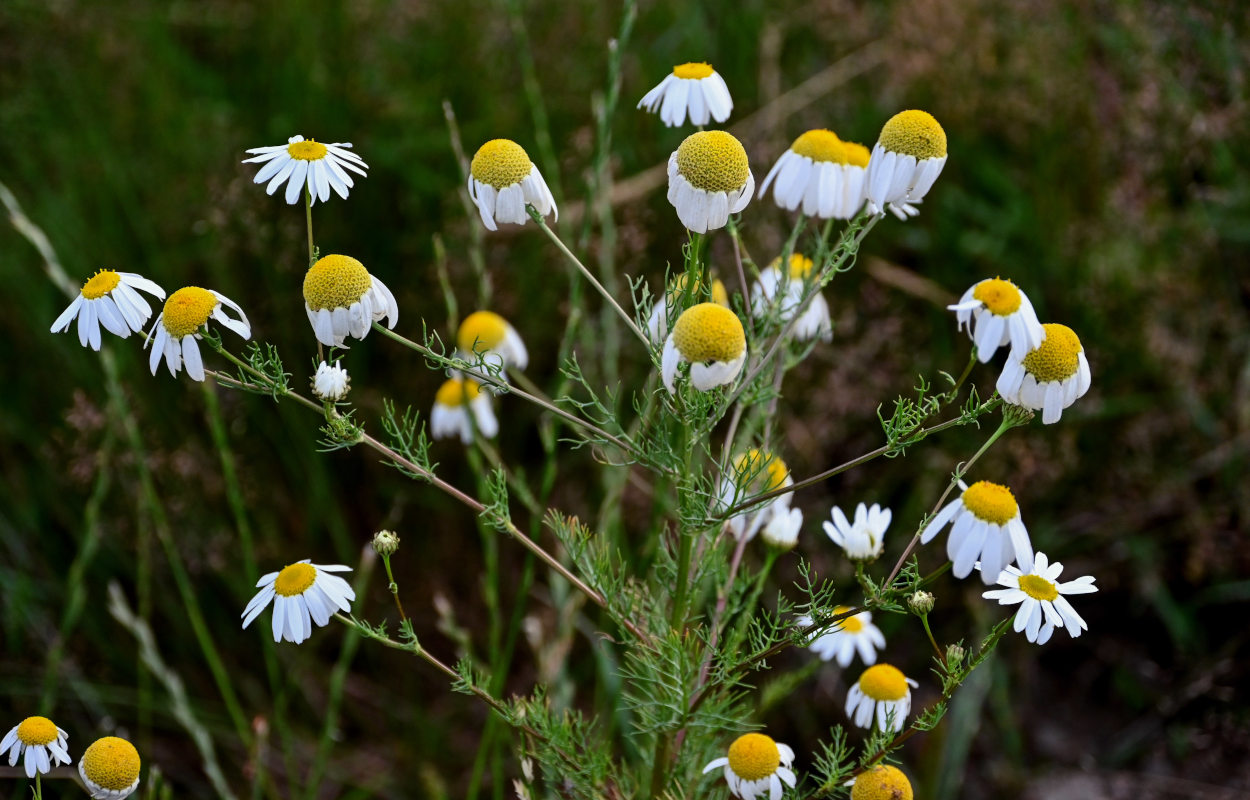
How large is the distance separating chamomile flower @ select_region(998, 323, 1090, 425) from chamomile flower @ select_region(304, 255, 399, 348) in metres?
0.57

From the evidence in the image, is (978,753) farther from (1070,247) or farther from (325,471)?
(325,471)

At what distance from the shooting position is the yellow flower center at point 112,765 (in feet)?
3.38

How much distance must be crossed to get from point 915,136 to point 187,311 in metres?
0.72

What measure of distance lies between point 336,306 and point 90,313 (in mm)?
273

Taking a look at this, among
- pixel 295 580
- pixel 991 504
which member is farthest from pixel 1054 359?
pixel 295 580

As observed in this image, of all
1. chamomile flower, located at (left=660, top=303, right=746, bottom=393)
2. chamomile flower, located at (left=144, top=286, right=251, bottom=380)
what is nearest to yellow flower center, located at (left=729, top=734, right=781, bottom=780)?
chamomile flower, located at (left=660, top=303, right=746, bottom=393)

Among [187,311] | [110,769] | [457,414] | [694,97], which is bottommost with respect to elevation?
[110,769]

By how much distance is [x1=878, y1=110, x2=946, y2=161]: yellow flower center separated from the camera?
1065mm

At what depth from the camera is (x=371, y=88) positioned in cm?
273

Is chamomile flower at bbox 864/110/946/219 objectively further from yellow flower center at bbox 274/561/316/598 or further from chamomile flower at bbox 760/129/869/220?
yellow flower center at bbox 274/561/316/598

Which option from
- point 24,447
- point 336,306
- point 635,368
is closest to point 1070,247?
point 635,368

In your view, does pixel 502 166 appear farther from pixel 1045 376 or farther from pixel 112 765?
pixel 112 765

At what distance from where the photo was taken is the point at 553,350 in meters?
2.54

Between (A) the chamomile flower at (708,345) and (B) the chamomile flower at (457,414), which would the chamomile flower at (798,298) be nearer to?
(A) the chamomile flower at (708,345)
